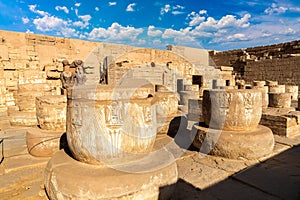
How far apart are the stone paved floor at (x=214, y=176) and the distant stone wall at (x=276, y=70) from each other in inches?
488

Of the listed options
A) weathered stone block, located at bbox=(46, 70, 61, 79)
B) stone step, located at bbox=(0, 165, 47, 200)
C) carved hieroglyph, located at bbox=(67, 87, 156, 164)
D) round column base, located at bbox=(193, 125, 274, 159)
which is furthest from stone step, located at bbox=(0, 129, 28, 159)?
weathered stone block, located at bbox=(46, 70, 61, 79)

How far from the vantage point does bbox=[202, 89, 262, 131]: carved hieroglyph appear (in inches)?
141

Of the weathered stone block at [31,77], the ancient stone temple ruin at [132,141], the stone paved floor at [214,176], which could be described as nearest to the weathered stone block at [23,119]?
the ancient stone temple ruin at [132,141]

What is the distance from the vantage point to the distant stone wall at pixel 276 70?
13.6 m

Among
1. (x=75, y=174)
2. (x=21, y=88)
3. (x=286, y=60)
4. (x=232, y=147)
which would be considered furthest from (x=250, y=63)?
(x=75, y=174)

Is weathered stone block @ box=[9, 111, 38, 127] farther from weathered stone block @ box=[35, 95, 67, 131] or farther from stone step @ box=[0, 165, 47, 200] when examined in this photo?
stone step @ box=[0, 165, 47, 200]

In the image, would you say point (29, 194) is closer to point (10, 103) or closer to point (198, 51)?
point (10, 103)

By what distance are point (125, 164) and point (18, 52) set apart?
12.1 meters

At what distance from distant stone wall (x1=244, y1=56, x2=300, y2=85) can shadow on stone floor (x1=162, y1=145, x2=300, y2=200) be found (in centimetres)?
1318

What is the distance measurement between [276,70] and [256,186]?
15053 mm

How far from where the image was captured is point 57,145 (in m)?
3.41

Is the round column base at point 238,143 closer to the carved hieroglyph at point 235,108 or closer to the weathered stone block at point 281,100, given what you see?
the carved hieroglyph at point 235,108

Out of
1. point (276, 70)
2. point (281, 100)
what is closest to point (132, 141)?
point (281, 100)

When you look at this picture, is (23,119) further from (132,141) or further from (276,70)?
(276,70)
